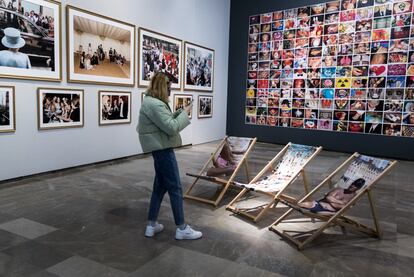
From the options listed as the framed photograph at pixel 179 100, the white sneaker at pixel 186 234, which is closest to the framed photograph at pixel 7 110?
the white sneaker at pixel 186 234

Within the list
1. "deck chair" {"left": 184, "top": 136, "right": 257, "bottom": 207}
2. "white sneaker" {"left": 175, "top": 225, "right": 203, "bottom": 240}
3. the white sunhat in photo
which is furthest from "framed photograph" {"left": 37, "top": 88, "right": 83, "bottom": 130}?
"white sneaker" {"left": 175, "top": 225, "right": 203, "bottom": 240}

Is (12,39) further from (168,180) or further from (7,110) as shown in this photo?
(168,180)

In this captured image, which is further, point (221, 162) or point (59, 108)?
point (59, 108)

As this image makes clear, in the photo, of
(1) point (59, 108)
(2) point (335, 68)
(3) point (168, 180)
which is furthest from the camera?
(2) point (335, 68)

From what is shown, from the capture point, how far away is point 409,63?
321 inches

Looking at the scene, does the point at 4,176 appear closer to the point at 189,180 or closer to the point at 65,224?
the point at 65,224

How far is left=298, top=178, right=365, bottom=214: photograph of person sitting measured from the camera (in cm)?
348

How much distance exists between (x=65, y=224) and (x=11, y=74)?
2705 millimetres

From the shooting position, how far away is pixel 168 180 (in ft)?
10.5

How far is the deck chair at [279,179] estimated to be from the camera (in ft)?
13.4

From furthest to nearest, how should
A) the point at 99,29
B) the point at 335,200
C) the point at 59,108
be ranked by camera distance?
the point at 99,29 < the point at 59,108 < the point at 335,200

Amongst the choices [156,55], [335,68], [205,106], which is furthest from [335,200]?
[205,106]

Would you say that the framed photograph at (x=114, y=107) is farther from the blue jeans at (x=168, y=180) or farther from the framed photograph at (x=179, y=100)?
the blue jeans at (x=168, y=180)

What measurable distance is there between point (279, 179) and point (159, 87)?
2.12m
